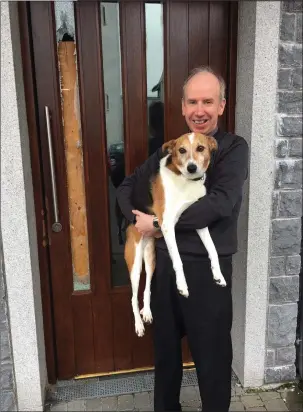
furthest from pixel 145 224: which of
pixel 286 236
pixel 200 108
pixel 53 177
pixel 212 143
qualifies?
pixel 286 236

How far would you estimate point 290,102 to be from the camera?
2.97m

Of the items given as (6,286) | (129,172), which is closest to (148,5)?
(129,172)

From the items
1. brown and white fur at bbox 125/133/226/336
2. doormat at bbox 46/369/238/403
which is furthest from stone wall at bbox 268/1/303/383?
brown and white fur at bbox 125/133/226/336

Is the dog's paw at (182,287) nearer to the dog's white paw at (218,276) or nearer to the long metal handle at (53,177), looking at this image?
the dog's white paw at (218,276)

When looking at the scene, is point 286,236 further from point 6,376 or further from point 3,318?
point 6,376

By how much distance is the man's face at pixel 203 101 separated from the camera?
7.90ft

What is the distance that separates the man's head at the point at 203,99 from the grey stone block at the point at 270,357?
1.92 meters

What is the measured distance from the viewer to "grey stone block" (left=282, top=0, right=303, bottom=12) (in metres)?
2.83

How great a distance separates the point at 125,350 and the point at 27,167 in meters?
1.71

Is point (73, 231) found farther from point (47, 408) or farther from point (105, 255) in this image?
A: point (47, 408)

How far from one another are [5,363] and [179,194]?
1852 millimetres

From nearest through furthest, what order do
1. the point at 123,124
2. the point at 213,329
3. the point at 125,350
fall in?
the point at 213,329
the point at 123,124
the point at 125,350

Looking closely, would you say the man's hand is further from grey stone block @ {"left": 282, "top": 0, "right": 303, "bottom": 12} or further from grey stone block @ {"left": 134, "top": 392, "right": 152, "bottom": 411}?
grey stone block @ {"left": 282, "top": 0, "right": 303, "bottom": 12}

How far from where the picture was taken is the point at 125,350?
3539 mm
